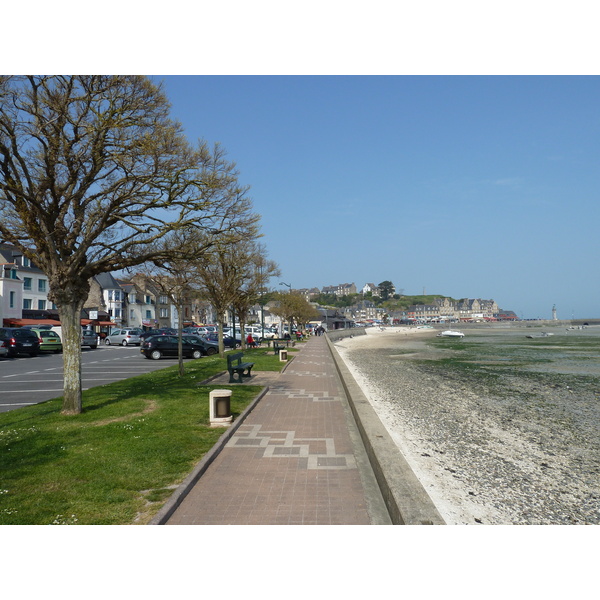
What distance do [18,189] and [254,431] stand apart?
21.9ft

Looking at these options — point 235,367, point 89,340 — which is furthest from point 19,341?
point 235,367

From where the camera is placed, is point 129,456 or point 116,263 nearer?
point 129,456

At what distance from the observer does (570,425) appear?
11992 mm

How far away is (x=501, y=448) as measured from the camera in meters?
9.20

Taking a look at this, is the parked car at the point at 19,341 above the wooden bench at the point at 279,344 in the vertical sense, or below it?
above

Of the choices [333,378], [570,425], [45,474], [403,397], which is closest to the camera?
[45,474]

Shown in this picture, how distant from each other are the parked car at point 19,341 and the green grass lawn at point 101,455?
1882cm

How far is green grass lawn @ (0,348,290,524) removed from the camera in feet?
17.5

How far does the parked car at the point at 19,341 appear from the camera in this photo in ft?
93.2

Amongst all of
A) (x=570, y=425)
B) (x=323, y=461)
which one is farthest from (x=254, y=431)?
(x=570, y=425)

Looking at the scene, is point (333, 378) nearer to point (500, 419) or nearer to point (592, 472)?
point (500, 419)

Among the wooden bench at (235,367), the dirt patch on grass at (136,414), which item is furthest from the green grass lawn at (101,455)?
the wooden bench at (235,367)

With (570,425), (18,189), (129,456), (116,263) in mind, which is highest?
(18,189)

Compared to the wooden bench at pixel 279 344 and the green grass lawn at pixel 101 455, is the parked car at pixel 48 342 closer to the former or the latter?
the wooden bench at pixel 279 344
